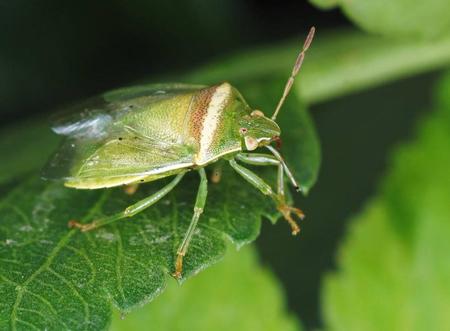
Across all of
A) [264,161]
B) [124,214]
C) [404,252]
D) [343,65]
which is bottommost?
[404,252]

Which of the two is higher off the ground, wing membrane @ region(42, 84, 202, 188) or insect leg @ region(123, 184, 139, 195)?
wing membrane @ region(42, 84, 202, 188)

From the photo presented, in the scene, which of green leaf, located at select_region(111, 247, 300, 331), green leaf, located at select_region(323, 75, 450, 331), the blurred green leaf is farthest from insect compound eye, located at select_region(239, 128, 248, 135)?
green leaf, located at select_region(323, 75, 450, 331)

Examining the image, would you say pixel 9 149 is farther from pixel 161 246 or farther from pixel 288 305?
pixel 288 305

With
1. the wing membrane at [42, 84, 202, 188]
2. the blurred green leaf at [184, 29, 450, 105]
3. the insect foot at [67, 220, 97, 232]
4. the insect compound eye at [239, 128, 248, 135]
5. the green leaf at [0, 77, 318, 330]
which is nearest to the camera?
the green leaf at [0, 77, 318, 330]

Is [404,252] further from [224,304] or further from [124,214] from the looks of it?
[124,214]

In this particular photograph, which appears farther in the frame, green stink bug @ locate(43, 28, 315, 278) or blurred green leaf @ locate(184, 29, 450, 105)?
blurred green leaf @ locate(184, 29, 450, 105)

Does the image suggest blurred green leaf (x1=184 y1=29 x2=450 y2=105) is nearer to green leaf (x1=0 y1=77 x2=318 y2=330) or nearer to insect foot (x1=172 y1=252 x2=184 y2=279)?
green leaf (x1=0 y1=77 x2=318 y2=330)

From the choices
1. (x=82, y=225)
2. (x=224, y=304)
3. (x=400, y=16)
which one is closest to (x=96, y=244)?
(x=82, y=225)

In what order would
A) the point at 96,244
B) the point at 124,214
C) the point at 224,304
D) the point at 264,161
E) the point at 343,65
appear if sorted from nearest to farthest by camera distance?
1. the point at 96,244
2. the point at 124,214
3. the point at 264,161
4. the point at 224,304
5. the point at 343,65
